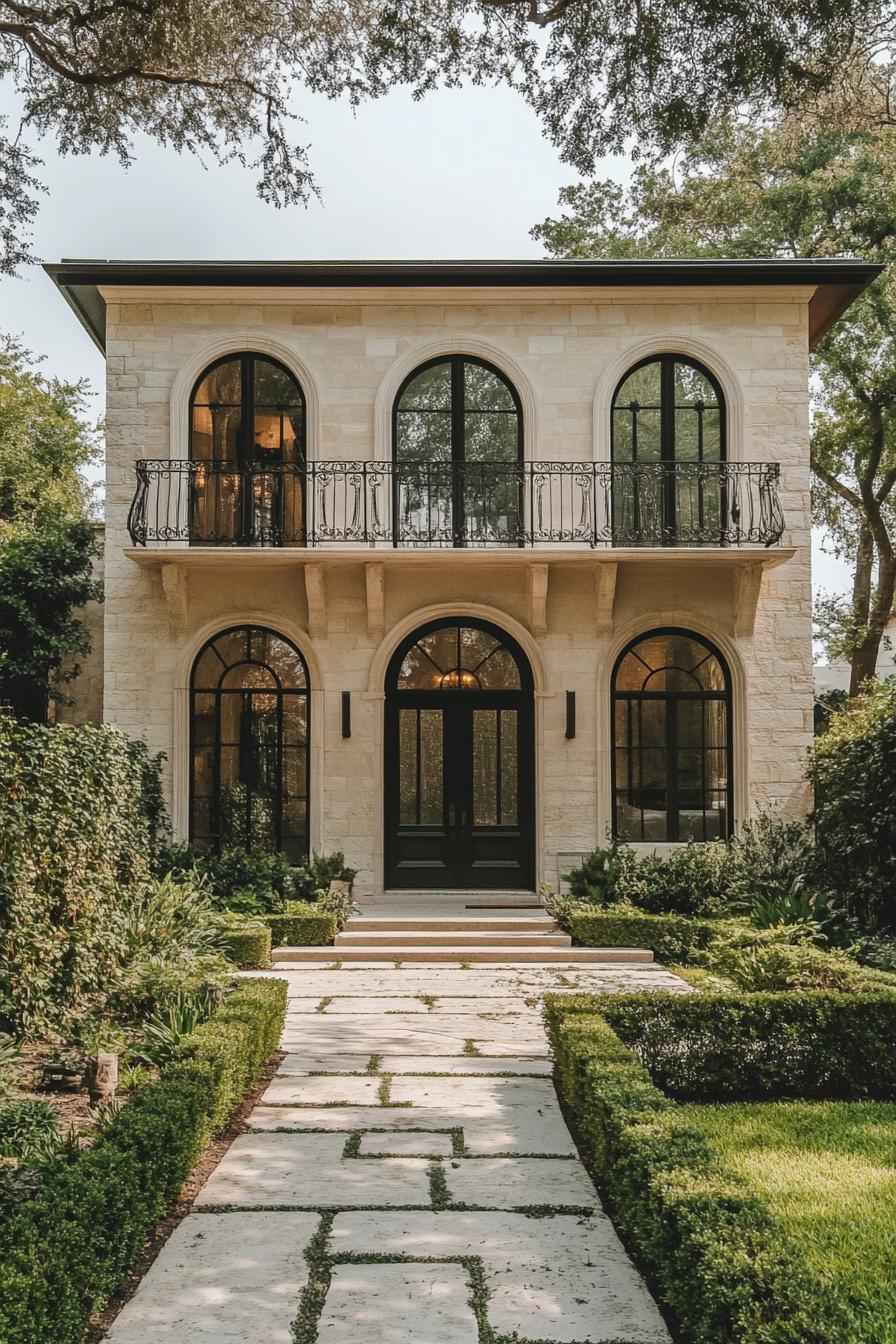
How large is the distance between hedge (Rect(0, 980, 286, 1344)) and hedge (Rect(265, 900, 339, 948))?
554 cm

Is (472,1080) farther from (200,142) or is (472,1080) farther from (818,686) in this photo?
(818,686)

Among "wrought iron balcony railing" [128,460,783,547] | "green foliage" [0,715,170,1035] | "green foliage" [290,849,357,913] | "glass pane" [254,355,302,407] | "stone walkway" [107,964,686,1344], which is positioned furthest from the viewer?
"glass pane" [254,355,302,407]

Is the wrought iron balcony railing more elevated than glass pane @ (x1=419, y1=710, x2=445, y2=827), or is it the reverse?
the wrought iron balcony railing

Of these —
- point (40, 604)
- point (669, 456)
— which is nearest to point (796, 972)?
point (669, 456)

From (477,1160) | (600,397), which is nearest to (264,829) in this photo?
(600,397)

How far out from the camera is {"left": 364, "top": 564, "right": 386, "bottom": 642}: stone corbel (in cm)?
1410

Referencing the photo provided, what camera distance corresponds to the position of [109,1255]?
4.06 meters

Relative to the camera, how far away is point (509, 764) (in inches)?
582

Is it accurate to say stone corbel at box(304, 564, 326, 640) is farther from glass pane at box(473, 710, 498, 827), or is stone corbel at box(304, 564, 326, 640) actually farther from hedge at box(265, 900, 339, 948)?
hedge at box(265, 900, 339, 948)

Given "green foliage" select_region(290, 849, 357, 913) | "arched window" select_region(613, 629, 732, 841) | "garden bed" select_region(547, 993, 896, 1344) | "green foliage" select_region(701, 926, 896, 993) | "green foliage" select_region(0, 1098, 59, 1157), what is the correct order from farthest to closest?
1. "arched window" select_region(613, 629, 732, 841)
2. "green foliage" select_region(290, 849, 357, 913)
3. "green foliage" select_region(701, 926, 896, 993)
4. "green foliage" select_region(0, 1098, 59, 1157)
5. "garden bed" select_region(547, 993, 896, 1344)

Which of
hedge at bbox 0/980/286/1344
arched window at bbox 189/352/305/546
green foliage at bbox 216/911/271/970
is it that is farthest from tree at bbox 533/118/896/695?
hedge at bbox 0/980/286/1344

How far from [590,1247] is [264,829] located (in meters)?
10.4

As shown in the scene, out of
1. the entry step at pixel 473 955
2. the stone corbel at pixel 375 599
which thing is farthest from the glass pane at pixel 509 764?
the entry step at pixel 473 955

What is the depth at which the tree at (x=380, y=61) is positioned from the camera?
8.41m
